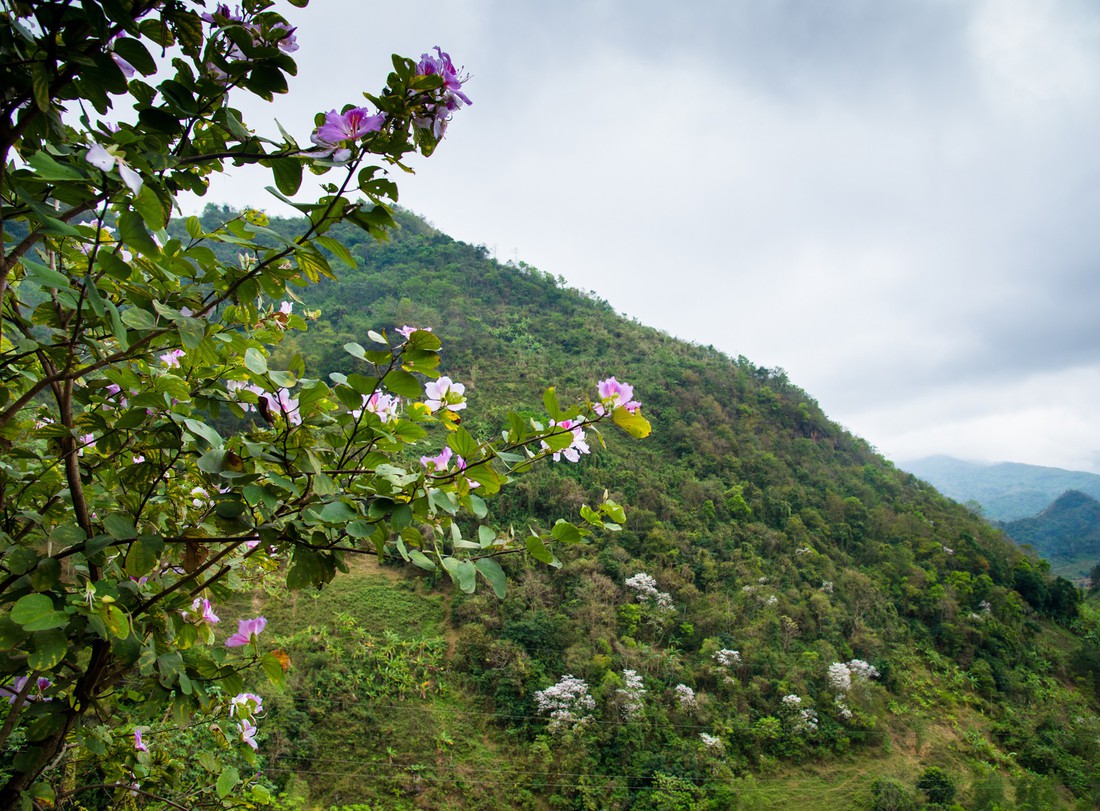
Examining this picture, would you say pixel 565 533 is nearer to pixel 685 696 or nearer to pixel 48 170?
pixel 48 170

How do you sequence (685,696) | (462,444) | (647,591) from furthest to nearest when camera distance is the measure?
(647,591)
(685,696)
(462,444)

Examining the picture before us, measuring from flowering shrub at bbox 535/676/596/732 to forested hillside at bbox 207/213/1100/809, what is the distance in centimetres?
2

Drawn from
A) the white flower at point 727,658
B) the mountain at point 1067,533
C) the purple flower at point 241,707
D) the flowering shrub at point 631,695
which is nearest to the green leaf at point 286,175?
the purple flower at point 241,707

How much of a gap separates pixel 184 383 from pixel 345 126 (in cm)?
38

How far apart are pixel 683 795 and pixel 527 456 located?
5.74 meters

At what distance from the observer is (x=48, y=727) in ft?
2.14

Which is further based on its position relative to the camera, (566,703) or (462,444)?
(566,703)

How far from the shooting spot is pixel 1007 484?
61.3m

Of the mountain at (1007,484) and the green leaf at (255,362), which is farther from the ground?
the mountain at (1007,484)

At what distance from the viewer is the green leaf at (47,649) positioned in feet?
1.67

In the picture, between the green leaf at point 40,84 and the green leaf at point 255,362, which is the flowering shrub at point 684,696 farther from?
the green leaf at point 40,84

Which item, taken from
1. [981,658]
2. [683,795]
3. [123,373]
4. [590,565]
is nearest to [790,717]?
[683,795]

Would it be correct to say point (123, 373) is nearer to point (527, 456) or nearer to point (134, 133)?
point (134, 133)

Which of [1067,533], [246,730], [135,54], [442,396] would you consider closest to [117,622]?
[442,396]
